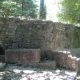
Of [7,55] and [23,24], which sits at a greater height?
[23,24]

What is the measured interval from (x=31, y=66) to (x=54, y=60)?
1038 millimetres

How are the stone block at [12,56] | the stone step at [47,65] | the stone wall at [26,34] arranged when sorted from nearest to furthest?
the stone step at [47,65], the stone block at [12,56], the stone wall at [26,34]

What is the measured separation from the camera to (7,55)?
8078 millimetres

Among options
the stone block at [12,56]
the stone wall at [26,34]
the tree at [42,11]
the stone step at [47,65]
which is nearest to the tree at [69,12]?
the tree at [42,11]

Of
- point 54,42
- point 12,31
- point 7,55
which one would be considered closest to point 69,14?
point 54,42

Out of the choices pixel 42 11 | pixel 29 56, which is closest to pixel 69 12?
pixel 42 11

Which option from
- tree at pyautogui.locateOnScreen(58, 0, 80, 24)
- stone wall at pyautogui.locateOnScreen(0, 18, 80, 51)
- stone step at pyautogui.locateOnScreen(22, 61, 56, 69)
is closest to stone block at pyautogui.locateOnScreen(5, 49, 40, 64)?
stone step at pyautogui.locateOnScreen(22, 61, 56, 69)

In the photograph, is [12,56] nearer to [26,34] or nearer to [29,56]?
[29,56]

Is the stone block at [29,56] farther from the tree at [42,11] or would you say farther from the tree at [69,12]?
the tree at [42,11]

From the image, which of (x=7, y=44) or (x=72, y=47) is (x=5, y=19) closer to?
(x=7, y=44)

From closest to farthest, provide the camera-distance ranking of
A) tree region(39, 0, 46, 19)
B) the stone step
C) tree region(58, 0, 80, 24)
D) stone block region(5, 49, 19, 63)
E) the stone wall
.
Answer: the stone step → stone block region(5, 49, 19, 63) → the stone wall → tree region(58, 0, 80, 24) → tree region(39, 0, 46, 19)

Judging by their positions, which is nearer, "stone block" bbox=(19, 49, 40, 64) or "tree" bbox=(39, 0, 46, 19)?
"stone block" bbox=(19, 49, 40, 64)

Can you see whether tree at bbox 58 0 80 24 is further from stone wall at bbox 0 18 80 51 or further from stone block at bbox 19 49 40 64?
stone block at bbox 19 49 40 64

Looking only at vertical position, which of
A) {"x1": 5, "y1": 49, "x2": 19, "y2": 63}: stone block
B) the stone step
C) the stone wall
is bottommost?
the stone step
